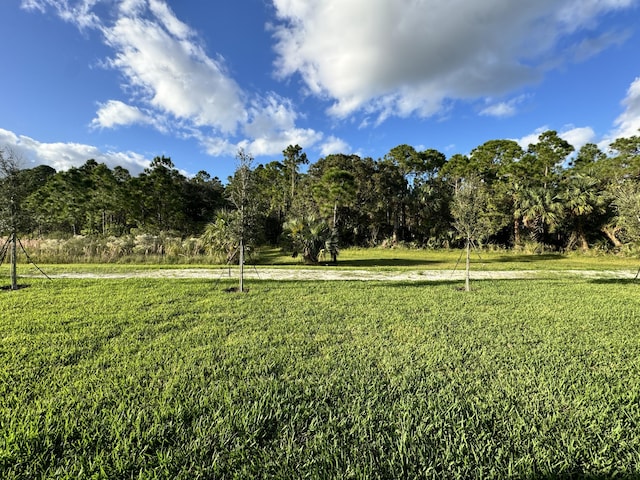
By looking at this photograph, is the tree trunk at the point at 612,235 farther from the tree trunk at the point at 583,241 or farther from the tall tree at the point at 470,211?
the tall tree at the point at 470,211

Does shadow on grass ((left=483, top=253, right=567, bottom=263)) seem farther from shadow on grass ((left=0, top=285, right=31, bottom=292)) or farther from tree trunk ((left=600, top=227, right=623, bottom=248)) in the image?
shadow on grass ((left=0, top=285, right=31, bottom=292))

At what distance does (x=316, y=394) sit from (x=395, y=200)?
84.7 ft

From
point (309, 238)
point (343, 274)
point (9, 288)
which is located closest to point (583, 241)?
point (309, 238)

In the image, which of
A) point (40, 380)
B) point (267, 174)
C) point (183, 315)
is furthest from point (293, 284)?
point (267, 174)

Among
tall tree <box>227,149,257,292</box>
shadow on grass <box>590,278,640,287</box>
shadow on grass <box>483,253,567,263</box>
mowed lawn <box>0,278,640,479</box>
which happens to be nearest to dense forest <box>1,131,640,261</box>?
shadow on grass <box>483,253,567,263</box>

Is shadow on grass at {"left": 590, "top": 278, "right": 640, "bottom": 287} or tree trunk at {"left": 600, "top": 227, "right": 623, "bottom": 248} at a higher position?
tree trunk at {"left": 600, "top": 227, "right": 623, "bottom": 248}

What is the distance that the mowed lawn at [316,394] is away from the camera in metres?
1.82

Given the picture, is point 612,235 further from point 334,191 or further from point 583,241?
point 334,191

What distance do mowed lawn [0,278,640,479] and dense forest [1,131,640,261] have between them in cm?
980

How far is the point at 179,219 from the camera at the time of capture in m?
26.8

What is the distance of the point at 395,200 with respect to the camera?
2697 cm

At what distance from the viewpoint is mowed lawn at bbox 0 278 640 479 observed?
1.82 meters

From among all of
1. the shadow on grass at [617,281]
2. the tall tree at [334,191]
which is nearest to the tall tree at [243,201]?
the shadow on grass at [617,281]

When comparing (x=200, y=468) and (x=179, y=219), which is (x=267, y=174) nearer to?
(x=179, y=219)
